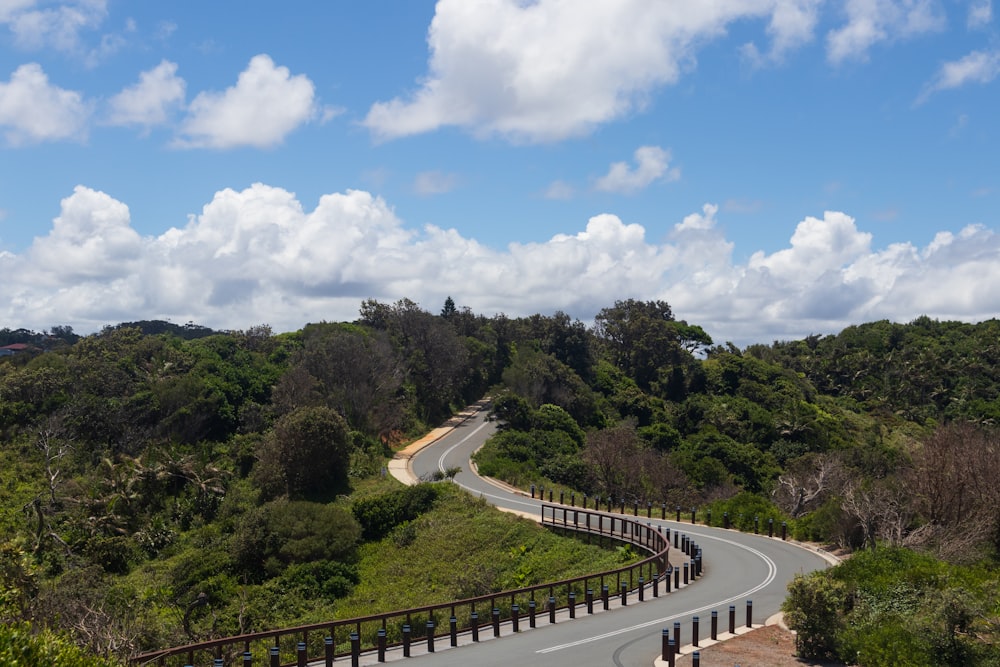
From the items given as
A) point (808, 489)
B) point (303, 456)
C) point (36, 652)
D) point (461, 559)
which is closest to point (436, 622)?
point (461, 559)

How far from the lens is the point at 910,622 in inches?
537

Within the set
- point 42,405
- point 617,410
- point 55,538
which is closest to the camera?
point 55,538

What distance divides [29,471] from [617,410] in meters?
45.0

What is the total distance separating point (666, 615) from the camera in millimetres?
17953

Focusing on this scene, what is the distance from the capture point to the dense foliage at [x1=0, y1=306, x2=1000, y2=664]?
23438 mm

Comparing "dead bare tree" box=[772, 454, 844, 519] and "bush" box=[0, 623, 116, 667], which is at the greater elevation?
"bush" box=[0, 623, 116, 667]

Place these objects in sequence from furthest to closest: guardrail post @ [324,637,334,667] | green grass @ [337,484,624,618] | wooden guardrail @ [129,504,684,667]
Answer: green grass @ [337,484,624,618]
wooden guardrail @ [129,504,684,667]
guardrail post @ [324,637,334,667]

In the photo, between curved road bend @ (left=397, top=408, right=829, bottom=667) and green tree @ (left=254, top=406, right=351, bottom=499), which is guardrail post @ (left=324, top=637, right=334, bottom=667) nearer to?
curved road bend @ (left=397, top=408, right=829, bottom=667)

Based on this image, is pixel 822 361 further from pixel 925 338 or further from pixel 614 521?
pixel 614 521

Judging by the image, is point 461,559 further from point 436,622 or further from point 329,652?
point 329,652

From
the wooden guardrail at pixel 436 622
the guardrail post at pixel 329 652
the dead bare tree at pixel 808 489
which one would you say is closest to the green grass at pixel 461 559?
the wooden guardrail at pixel 436 622

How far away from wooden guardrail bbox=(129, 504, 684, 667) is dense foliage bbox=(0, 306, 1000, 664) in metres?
1.71

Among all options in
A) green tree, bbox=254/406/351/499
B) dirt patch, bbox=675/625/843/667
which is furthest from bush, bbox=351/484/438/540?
dirt patch, bbox=675/625/843/667

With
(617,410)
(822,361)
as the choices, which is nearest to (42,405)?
(617,410)
